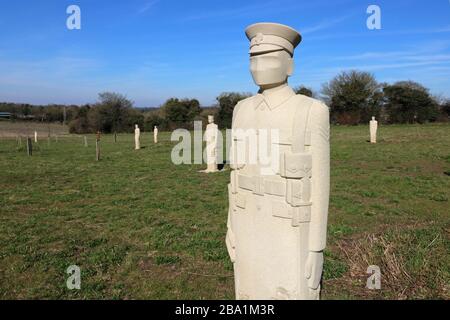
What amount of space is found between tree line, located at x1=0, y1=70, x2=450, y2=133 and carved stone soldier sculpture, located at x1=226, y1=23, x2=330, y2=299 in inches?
1355

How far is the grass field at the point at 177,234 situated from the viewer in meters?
4.83

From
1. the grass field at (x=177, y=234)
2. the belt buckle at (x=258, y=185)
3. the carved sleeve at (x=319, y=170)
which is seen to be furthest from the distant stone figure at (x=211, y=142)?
the carved sleeve at (x=319, y=170)

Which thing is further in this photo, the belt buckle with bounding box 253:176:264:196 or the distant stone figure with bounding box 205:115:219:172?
the distant stone figure with bounding box 205:115:219:172

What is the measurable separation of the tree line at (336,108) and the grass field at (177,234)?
26.8 metres

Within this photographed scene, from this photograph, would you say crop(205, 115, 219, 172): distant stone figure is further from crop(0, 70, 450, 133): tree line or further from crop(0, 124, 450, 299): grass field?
crop(0, 70, 450, 133): tree line

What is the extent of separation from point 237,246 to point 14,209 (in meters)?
7.77

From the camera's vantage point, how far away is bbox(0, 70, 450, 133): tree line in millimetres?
40772

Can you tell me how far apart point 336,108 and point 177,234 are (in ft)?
132

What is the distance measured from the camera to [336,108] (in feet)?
143

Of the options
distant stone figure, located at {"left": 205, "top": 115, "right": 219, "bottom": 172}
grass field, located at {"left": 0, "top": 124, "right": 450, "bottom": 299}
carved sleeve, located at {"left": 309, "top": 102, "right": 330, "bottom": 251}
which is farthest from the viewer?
distant stone figure, located at {"left": 205, "top": 115, "right": 219, "bottom": 172}

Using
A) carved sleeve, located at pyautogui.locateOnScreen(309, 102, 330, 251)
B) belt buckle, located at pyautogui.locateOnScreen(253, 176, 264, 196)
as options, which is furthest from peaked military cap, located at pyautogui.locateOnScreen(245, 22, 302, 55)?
belt buckle, located at pyautogui.locateOnScreen(253, 176, 264, 196)

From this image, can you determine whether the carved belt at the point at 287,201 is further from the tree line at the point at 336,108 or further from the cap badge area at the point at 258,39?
the tree line at the point at 336,108

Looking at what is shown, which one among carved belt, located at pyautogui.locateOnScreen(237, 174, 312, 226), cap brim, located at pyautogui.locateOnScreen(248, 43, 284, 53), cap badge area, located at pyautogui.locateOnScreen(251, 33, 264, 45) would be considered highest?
cap badge area, located at pyautogui.locateOnScreen(251, 33, 264, 45)
